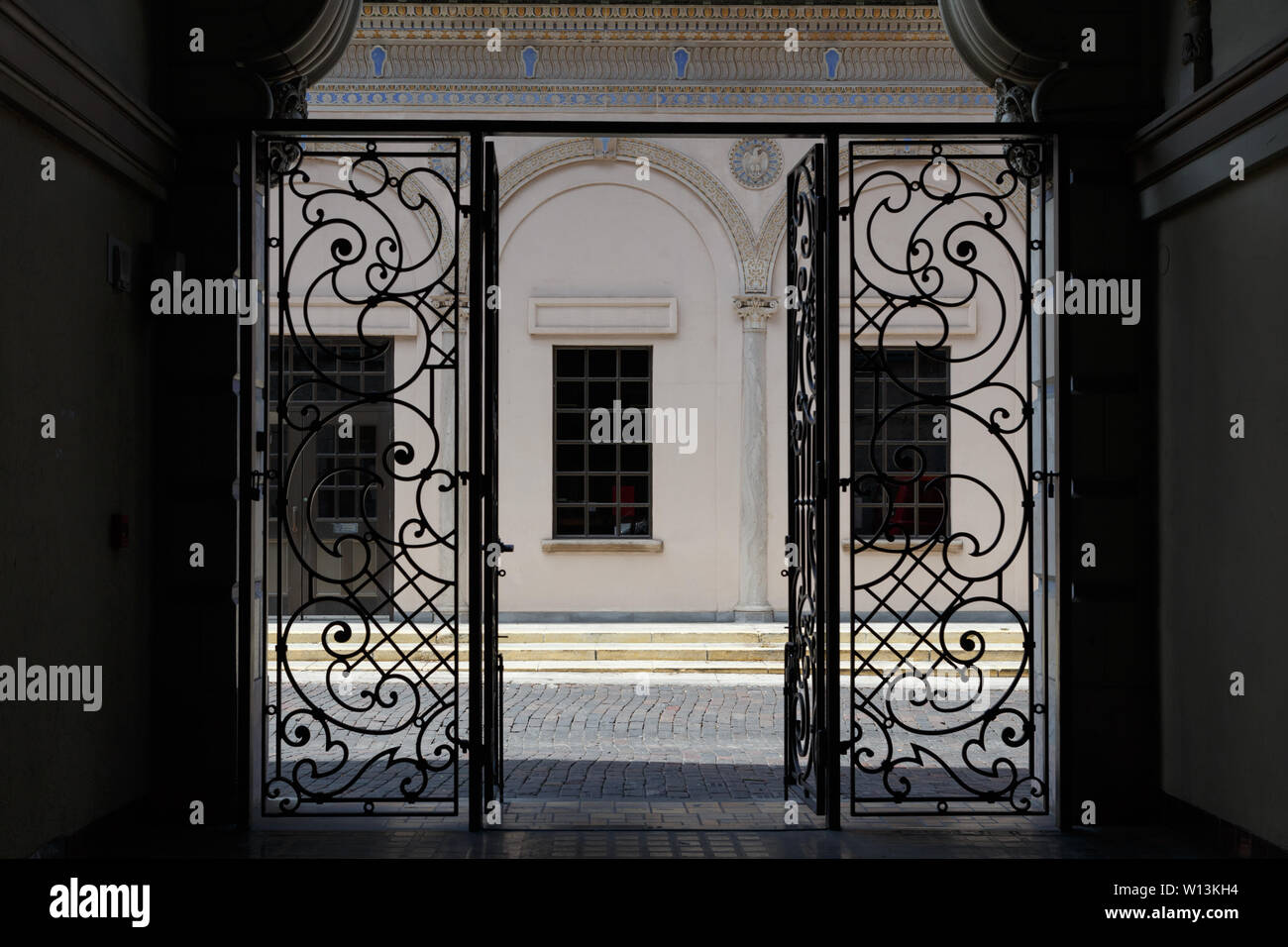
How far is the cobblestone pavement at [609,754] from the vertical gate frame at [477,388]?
0.23m

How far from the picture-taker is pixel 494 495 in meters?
5.32

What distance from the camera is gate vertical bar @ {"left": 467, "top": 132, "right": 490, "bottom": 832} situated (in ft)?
16.1

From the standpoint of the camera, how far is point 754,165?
12.3 m

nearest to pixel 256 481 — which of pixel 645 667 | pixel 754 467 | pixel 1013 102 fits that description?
pixel 1013 102

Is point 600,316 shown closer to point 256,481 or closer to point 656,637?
point 656,637

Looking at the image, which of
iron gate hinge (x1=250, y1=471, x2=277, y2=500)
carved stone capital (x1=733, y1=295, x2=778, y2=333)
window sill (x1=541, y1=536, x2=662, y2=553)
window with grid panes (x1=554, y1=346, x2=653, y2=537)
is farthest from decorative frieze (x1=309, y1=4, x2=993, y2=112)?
iron gate hinge (x1=250, y1=471, x2=277, y2=500)

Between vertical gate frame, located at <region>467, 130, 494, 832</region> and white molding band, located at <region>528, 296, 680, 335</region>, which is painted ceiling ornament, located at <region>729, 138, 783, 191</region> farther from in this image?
vertical gate frame, located at <region>467, 130, 494, 832</region>

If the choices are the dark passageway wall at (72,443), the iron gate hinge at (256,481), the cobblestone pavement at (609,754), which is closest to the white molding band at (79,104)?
the dark passageway wall at (72,443)

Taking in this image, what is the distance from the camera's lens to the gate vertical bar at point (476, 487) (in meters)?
4.92

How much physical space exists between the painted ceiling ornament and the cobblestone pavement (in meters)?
4.77

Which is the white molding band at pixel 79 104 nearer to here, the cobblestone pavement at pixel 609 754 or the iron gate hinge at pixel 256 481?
the iron gate hinge at pixel 256 481

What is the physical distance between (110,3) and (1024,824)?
455cm

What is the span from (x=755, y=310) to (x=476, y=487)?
7.69m

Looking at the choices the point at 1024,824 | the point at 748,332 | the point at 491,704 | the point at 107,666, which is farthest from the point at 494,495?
the point at 748,332
